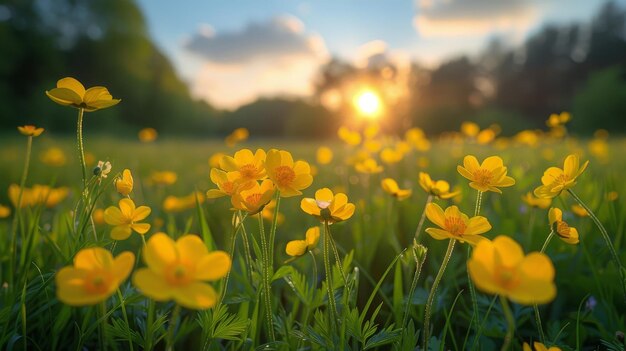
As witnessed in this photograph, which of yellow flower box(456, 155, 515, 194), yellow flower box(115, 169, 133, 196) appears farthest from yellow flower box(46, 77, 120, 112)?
yellow flower box(456, 155, 515, 194)

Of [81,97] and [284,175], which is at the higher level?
[81,97]

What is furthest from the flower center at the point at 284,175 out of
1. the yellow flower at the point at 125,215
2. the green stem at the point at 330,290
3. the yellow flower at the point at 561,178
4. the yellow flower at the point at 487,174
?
the yellow flower at the point at 561,178

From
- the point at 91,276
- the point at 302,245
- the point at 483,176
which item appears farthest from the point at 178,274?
the point at 483,176

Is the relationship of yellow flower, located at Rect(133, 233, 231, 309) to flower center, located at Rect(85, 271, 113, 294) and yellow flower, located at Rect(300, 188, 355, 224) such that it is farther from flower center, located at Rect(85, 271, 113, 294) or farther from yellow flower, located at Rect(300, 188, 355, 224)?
yellow flower, located at Rect(300, 188, 355, 224)

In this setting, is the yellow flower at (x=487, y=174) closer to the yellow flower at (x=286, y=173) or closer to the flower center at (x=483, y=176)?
the flower center at (x=483, y=176)

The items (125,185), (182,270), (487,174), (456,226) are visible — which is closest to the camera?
(182,270)

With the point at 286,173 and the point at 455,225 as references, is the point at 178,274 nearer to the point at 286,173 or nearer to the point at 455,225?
the point at 286,173

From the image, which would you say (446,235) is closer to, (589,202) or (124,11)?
(589,202)
